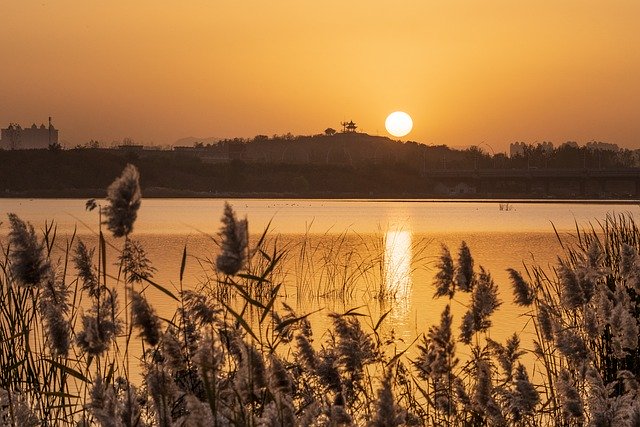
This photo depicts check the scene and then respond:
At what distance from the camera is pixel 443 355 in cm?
550

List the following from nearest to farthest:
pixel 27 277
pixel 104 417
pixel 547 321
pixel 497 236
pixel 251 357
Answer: pixel 104 417 < pixel 251 357 < pixel 27 277 < pixel 547 321 < pixel 497 236

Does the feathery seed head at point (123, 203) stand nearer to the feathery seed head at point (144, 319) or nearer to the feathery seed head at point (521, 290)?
the feathery seed head at point (144, 319)

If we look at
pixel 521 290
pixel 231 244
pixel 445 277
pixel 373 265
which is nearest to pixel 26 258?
pixel 231 244

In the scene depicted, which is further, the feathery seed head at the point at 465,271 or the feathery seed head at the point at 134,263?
the feathery seed head at the point at 465,271

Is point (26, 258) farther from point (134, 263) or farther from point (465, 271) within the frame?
point (465, 271)

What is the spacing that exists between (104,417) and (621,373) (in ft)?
10.8

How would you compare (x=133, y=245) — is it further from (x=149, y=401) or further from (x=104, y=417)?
(x=149, y=401)

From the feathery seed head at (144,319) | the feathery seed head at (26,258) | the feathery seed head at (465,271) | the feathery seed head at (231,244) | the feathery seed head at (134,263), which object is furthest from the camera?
the feathery seed head at (465,271)

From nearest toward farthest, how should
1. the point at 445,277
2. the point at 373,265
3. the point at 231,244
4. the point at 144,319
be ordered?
the point at 231,244, the point at 144,319, the point at 445,277, the point at 373,265

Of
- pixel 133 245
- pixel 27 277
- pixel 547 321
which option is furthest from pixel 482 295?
pixel 27 277

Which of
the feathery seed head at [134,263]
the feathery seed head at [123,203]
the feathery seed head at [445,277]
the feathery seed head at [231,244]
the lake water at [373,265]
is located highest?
the feathery seed head at [123,203]

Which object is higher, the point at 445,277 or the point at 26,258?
the point at 26,258

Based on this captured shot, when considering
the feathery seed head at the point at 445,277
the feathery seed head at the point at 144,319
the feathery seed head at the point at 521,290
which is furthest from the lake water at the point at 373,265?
the feathery seed head at the point at 445,277

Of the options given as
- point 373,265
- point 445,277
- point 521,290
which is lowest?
point 373,265
